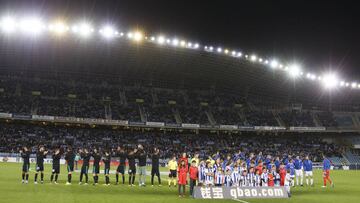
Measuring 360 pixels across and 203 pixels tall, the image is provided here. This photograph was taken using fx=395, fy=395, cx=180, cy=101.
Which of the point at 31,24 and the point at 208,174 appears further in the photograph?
the point at 31,24

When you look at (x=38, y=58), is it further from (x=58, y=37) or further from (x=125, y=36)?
(x=125, y=36)

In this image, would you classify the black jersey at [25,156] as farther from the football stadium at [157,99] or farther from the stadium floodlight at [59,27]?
the stadium floodlight at [59,27]

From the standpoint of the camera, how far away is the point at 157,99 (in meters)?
71.0

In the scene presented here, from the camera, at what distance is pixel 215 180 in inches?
936

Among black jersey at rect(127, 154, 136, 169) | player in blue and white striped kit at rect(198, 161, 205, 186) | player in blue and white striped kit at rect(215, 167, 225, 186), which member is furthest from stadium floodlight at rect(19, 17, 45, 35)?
player in blue and white striped kit at rect(215, 167, 225, 186)

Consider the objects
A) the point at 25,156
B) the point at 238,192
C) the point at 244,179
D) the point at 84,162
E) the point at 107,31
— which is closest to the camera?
the point at 238,192

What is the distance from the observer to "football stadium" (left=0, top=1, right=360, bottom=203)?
52.5m

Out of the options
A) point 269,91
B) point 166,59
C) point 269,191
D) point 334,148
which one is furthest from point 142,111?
point 269,191

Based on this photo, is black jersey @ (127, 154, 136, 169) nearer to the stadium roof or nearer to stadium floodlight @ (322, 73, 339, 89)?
the stadium roof

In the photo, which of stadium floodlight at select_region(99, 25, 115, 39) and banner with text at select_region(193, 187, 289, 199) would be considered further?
stadium floodlight at select_region(99, 25, 115, 39)

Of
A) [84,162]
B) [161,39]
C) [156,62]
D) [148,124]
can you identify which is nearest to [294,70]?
[156,62]

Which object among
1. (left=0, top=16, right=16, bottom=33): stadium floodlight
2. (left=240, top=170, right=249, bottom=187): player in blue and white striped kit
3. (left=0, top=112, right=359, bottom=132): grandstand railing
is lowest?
(left=240, top=170, right=249, bottom=187): player in blue and white striped kit

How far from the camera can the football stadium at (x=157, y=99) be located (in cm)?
5253

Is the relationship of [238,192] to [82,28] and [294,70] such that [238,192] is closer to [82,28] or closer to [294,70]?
[82,28]
